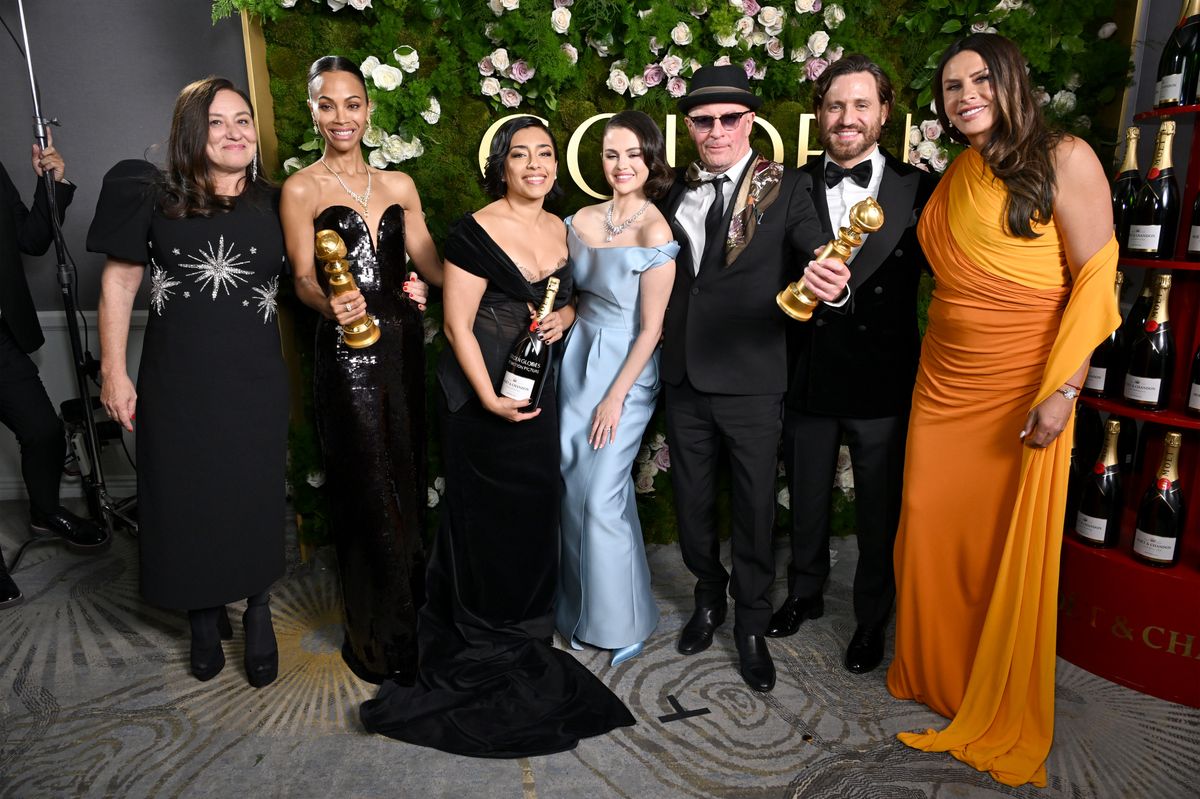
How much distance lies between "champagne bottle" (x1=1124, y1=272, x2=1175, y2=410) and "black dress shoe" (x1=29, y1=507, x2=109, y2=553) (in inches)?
186

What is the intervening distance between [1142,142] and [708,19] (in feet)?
6.90

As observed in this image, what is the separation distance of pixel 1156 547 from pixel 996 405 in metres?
0.95

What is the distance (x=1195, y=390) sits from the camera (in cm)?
269

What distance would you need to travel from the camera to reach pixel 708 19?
3484 millimetres

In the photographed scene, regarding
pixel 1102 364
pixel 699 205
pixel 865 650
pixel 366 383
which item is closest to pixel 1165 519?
pixel 1102 364

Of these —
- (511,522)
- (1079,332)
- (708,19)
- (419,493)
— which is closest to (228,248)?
(419,493)

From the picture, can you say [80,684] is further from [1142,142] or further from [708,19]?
[1142,142]

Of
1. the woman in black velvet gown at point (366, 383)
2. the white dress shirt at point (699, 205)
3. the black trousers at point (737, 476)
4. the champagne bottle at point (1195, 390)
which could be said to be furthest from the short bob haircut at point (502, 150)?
the champagne bottle at point (1195, 390)

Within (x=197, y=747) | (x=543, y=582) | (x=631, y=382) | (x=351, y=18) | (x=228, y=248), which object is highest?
(x=351, y=18)

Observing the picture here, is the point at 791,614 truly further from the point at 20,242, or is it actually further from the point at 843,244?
the point at 20,242

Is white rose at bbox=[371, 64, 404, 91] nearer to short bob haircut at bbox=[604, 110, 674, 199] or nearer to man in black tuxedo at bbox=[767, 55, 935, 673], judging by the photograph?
short bob haircut at bbox=[604, 110, 674, 199]

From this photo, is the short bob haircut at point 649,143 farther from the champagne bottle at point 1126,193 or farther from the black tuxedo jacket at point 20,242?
the black tuxedo jacket at point 20,242

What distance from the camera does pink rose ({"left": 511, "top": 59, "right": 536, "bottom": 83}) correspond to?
338 cm

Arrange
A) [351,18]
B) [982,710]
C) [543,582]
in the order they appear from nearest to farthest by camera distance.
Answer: [982,710] < [543,582] < [351,18]
